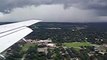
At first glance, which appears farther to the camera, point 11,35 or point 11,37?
point 11,35

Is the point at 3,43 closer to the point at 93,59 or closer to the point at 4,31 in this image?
the point at 4,31

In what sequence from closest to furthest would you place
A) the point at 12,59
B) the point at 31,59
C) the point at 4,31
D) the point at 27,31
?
the point at 4,31 < the point at 27,31 < the point at 12,59 < the point at 31,59

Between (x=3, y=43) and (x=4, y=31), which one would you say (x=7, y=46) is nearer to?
(x=3, y=43)

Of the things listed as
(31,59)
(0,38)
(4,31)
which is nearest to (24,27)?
(4,31)

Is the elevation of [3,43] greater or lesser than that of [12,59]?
greater

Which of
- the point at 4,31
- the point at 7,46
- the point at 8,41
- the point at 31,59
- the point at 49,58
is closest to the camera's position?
the point at 7,46

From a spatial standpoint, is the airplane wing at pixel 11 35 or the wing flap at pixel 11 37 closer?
the wing flap at pixel 11 37

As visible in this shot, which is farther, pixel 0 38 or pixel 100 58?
pixel 100 58

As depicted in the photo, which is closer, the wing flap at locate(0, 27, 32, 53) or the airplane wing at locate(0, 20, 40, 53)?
the wing flap at locate(0, 27, 32, 53)

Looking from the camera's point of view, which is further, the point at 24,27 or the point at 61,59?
the point at 61,59

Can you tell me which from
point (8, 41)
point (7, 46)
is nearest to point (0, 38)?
point (8, 41)
